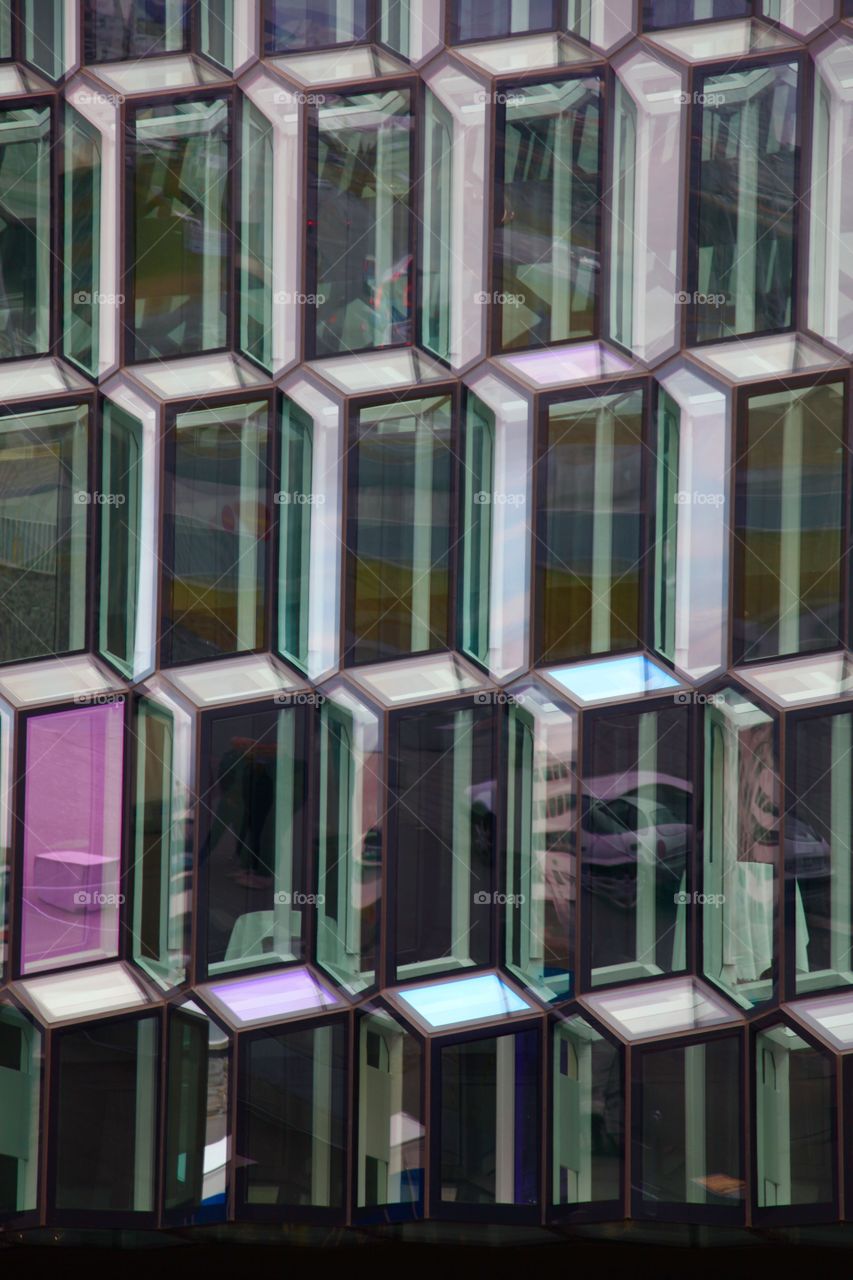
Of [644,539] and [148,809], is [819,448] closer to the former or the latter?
[644,539]

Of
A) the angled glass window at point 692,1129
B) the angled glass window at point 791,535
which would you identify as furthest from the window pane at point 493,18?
the angled glass window at point 692,1129

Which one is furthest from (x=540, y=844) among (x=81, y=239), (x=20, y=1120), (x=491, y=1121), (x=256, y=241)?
(x=81, y=239)

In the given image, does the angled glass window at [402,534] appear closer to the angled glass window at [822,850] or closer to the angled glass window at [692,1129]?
the angled glass window at [822,850]

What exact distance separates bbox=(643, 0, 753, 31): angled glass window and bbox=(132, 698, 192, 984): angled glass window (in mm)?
1069

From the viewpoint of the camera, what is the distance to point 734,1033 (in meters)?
1.61

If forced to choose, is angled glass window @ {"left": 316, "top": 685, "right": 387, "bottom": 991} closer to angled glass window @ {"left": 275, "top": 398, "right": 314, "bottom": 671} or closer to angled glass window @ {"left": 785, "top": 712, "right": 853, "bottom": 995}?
angled glass window @ {"left": 275, "top": 398, "right": 314, "bottom": 671}

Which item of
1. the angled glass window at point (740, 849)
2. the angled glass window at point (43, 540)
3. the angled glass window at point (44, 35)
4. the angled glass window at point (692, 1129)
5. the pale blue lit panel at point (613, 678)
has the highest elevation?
the angled glass window at point (44, 35)

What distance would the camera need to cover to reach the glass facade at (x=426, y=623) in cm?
160

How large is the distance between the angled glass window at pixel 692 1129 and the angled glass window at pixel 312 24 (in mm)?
1344

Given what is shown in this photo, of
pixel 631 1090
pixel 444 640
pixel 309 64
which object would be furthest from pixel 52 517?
pixel 631 1090

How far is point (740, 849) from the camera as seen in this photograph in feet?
5.29

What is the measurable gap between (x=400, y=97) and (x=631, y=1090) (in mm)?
1281

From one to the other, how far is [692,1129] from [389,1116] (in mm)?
382

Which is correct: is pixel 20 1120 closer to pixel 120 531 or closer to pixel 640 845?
pixel 120 531
